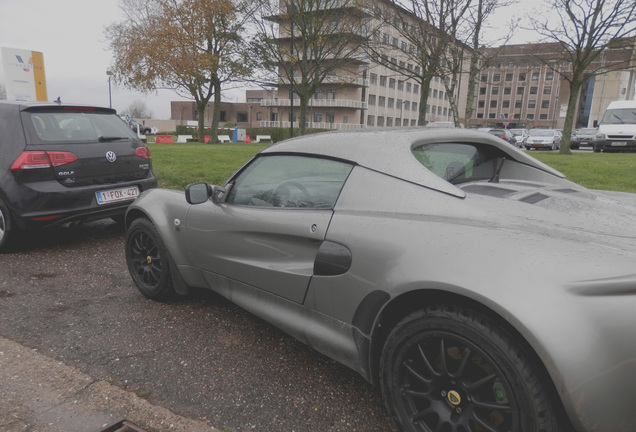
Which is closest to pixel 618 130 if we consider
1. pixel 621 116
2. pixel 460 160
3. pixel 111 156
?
pixel 621 116

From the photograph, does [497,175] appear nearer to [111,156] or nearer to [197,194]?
[197,194]

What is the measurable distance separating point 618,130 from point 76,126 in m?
21.6

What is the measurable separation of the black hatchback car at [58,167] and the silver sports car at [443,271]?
7.83 ft

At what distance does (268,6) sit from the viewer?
18281 mm

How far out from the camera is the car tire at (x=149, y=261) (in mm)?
3281

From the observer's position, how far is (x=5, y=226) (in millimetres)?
4508

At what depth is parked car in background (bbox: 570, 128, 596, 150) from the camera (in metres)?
29.3

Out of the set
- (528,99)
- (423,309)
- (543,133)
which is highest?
(528,99)

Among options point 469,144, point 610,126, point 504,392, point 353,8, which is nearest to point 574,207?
point 469,144

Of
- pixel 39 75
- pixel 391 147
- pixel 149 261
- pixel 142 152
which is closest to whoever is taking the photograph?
pixel 391 147

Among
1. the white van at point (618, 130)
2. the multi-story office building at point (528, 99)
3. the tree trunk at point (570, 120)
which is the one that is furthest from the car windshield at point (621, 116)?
the multi-story office building at point (528, 99)

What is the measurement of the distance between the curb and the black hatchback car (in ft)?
7.67

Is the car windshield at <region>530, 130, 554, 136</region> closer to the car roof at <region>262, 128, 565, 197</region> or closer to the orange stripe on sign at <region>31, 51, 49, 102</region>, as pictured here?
the orange stripe on sign at <region>31, 51, 49, 102</region>

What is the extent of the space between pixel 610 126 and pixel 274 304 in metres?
22.3
